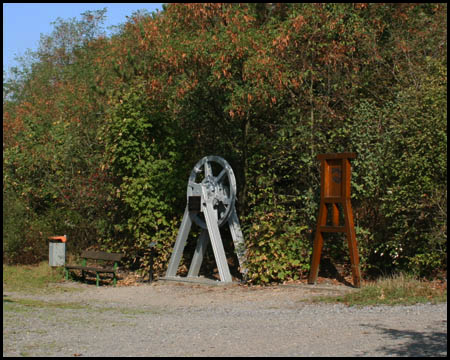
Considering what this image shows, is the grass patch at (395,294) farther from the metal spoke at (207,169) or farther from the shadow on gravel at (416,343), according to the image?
the metal spoke at (207,169)

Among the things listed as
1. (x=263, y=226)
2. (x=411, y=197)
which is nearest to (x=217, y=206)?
(x=263, y=226)

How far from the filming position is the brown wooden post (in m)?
12.2

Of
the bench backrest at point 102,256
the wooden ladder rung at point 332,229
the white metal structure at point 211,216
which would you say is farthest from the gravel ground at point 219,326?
the bench backrest at point 102,256

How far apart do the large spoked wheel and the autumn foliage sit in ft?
1.93

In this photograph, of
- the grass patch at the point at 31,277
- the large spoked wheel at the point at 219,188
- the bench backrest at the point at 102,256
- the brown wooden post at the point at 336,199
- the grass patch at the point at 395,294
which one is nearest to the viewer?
the grass patch at the point at 395,294

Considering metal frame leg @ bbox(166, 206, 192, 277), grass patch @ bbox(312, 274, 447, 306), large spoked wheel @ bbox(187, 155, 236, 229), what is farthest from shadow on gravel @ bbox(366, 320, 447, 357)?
metal frame leg @ bbox(166, 206, 192, 277)

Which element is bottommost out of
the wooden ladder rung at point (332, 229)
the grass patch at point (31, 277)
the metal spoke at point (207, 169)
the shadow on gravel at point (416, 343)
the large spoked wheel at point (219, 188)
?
the grass patch at point (31, 277)

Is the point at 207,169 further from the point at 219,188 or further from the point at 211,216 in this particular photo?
the point at 211,216

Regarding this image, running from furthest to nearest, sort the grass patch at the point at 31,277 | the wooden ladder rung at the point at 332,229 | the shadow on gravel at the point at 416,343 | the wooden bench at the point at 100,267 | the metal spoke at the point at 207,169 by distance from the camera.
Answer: the wooden bench at the point at 100,267, the metal spoke at the point at 207,169, the grass patch at the point at 31,277, the wooden ladder rung at the point at 332,229, the shadow on gravel at the point at 416,343

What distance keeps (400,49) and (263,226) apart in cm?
501

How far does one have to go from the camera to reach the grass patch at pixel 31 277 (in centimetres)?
1358

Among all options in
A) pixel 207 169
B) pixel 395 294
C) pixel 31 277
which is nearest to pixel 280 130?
pixel 207 169

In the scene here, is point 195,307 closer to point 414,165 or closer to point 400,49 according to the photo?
point 414,165

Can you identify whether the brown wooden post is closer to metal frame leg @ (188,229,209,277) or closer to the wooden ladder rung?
the wooden ladder rung
